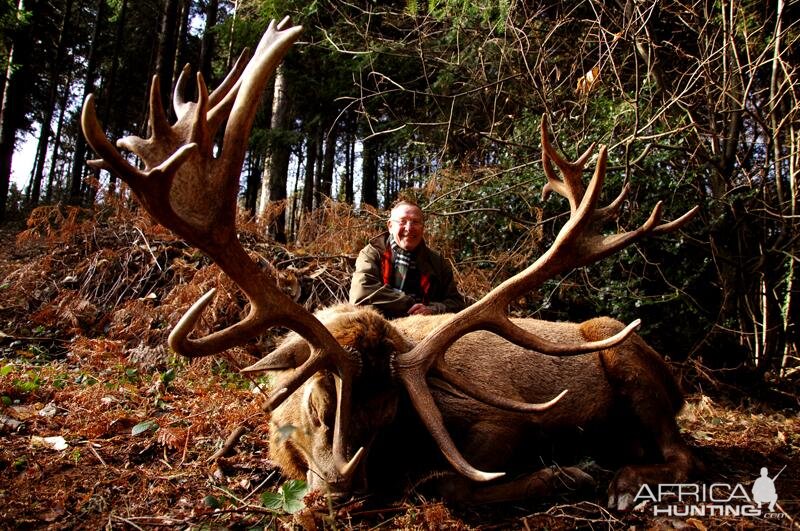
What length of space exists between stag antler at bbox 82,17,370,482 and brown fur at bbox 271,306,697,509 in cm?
19

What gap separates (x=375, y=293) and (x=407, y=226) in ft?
2.38

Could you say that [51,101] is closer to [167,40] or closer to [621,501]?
[167,40]

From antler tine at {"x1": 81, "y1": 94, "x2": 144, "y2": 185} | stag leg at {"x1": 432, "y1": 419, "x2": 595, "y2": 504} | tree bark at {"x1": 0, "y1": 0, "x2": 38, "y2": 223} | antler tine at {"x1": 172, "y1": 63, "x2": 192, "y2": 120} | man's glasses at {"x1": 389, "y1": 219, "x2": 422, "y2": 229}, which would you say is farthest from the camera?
tree bark at {"x1": 0, "y1": 0, "x2": 38, "y2": 223}

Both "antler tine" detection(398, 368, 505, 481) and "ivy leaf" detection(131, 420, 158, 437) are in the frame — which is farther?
"ivy leaf" detection(131, 420, 158, 437)

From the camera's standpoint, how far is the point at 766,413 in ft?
17.9

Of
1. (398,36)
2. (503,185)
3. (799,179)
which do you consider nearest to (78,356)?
(503,185)

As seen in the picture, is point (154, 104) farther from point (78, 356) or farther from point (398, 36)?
point (398, 36)

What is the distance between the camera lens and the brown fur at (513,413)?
9.59 ft

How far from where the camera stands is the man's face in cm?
494

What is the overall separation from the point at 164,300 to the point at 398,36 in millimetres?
7381

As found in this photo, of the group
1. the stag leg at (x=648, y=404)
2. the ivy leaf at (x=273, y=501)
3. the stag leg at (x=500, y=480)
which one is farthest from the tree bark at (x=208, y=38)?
the ivy leaf at (x=273, y=501)

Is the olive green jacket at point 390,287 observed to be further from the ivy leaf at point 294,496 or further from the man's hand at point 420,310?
the ivy leaf at point 294,496

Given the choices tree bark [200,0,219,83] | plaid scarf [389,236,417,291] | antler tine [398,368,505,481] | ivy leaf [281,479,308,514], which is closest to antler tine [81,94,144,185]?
ivy leaf [281,479,308,514]

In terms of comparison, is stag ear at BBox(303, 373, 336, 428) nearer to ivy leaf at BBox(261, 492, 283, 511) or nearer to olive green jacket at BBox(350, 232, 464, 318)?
ivy leaf at BBox(261, 492, 283, 511)
